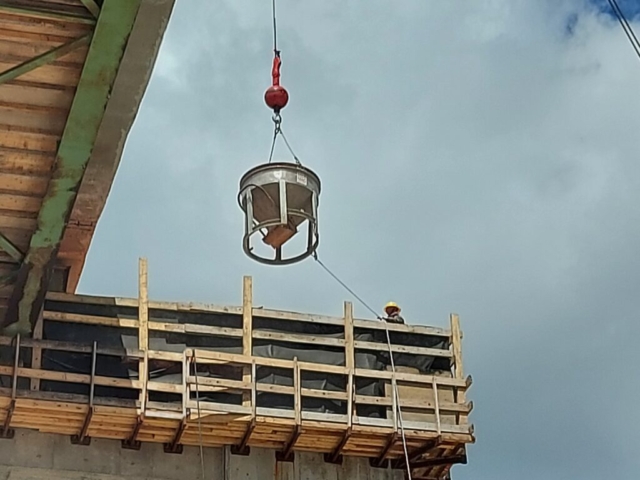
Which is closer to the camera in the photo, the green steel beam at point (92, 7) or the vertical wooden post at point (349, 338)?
the green steel beam at point (92, 7)

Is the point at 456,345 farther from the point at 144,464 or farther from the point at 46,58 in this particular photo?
the point at 46,58

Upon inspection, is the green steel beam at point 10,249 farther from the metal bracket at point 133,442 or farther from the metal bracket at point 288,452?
the metal bracket at point 288,452

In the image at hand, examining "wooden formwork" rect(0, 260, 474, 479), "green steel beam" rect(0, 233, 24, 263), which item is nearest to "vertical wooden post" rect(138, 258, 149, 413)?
"wooden formwork" rect(0, 260, 474, 479)

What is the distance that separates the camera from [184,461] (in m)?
17.3

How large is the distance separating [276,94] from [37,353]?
5.11m

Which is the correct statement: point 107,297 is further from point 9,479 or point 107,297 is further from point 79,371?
point 9,479

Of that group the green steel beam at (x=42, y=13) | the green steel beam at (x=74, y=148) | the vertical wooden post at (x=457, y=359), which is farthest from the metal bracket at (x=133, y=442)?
the green steel beam at (x=42, y=13)

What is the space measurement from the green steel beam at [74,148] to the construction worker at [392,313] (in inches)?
234

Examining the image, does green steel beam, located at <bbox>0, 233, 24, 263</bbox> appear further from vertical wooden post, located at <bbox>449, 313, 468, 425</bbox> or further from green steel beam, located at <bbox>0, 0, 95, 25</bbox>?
vertical wooden post, located at <bbox>449, 313, 468, 425</bbox>

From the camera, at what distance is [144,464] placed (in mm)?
17062

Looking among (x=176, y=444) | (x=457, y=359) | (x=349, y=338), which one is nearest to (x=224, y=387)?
(x=176, y=444)

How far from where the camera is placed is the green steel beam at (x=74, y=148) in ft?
33.6

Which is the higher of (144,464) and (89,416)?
(89,416)

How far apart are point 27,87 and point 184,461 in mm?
7725
